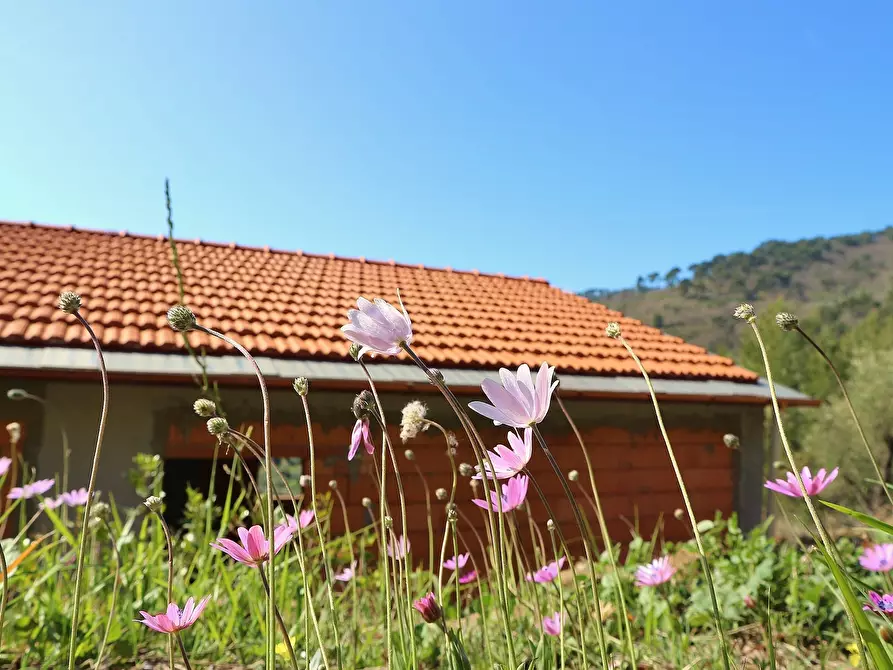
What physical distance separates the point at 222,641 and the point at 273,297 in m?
5.67

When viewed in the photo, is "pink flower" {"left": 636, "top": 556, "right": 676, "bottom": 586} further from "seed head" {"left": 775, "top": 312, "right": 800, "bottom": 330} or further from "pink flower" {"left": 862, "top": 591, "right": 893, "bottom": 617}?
"seed head" {"left": 775, "top": 312, "right": 800, "bottom": 330}

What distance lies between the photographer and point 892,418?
67.1 ft

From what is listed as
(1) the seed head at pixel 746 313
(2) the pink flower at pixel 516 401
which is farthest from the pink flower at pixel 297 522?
(1) the seed head at pixel 746 313

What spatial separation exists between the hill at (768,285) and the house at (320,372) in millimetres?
58800

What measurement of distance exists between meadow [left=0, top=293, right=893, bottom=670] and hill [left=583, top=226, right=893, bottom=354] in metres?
63.9

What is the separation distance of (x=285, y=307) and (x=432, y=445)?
7.79 ft

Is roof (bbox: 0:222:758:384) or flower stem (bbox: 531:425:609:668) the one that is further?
roof (bbox: 0:222:758:384)

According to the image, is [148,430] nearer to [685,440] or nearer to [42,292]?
[42,292]

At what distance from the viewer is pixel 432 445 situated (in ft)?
18.4

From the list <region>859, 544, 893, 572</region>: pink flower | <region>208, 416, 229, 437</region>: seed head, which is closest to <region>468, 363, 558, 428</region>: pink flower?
<region>208, 416, 229, 437</region>: seed head

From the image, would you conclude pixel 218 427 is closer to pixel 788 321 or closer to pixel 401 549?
pixel 401 549

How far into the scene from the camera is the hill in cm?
6775

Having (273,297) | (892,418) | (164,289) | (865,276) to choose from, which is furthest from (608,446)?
(865,276)

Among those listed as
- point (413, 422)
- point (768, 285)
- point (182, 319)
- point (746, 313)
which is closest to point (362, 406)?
point (413, 422)
